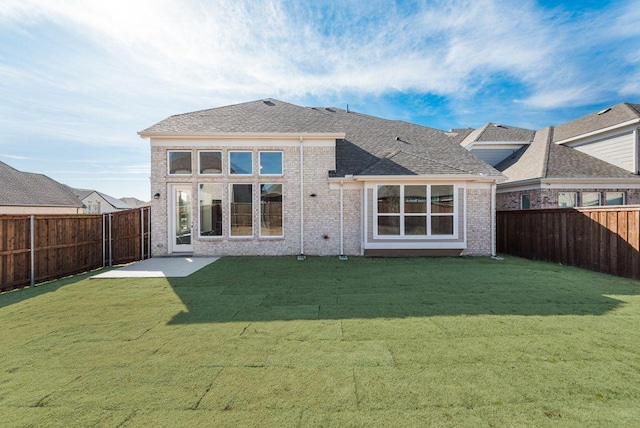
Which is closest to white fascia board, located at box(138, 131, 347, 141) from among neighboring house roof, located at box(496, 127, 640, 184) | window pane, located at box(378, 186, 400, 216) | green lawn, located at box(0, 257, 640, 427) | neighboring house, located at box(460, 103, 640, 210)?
window pane, located at box(378, 186, 400, 216)

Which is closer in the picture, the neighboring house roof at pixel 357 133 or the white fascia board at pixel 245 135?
the white fascia board at pixel 245 135

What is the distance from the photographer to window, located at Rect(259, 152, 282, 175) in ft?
34.3

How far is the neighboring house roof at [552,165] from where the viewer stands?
39.7 ft

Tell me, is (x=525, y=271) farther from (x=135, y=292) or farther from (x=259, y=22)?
(x=259, y=22)

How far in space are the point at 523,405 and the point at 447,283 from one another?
14.2 ft

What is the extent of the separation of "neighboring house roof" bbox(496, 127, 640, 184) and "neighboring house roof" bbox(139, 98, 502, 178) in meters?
3.81

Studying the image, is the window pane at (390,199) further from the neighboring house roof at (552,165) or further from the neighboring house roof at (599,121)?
the neighboring house roof at (599,121)

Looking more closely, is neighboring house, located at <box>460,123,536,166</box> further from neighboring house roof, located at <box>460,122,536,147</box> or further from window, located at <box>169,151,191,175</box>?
window, located at <box>169,151,191,175</box>

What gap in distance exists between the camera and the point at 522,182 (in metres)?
12.6

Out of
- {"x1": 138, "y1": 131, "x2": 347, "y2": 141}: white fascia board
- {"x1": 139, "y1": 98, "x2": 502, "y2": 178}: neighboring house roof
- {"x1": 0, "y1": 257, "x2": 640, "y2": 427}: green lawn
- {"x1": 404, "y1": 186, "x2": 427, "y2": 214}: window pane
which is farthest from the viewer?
{"x1": 139, "y1": 98, "x2": 502, "y2": 178}: neighboring house roof

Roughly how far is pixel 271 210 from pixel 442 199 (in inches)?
247

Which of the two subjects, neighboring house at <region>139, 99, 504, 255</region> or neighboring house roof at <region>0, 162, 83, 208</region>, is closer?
neighboring house at <region>139, 99, 504, 255</region>

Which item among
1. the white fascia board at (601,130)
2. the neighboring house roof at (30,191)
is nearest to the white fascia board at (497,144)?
the white fascia board at (601,130)

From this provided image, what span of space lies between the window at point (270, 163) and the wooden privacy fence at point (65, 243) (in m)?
4.72
